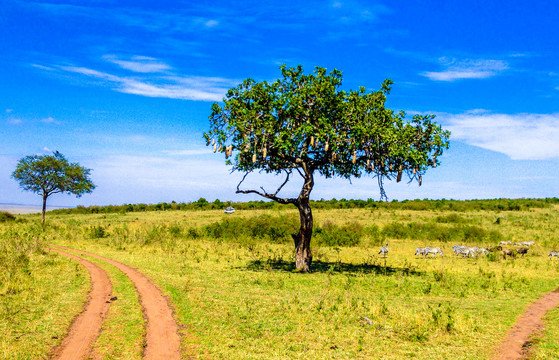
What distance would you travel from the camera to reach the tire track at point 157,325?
9141 mm

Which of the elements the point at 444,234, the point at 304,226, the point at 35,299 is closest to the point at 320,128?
the point at 304,226

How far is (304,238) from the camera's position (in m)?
21.2

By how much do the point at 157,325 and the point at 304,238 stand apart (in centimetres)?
1105

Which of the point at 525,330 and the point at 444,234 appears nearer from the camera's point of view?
the point at 525,330

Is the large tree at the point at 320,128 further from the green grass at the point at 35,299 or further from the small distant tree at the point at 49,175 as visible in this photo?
the small distant tree at the point at 49,175

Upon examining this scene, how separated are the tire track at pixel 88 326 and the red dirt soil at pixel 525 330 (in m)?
9.74

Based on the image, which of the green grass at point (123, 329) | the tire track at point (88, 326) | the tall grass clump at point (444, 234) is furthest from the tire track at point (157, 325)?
the tall grass clump at point (444, 234)

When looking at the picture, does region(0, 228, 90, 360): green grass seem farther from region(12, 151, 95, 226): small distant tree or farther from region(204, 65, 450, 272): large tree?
region(12, 151, 95, 226): small distant tree

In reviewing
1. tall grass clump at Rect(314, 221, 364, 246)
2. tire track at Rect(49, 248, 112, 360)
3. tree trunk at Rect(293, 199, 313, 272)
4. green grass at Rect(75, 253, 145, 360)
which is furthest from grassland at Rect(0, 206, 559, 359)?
tall grass clump at Rect(314, 221, 364, 246)

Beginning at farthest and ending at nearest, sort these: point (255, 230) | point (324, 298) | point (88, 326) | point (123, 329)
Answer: point (255, 230) → point (324, 298) → point (88, 326) → point (123, 329)

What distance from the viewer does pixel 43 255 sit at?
24156 millimetres

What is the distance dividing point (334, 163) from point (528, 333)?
38.1 feet

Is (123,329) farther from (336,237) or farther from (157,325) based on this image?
(336,237)

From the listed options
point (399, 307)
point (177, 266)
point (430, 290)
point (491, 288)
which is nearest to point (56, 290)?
point (177, 266)
